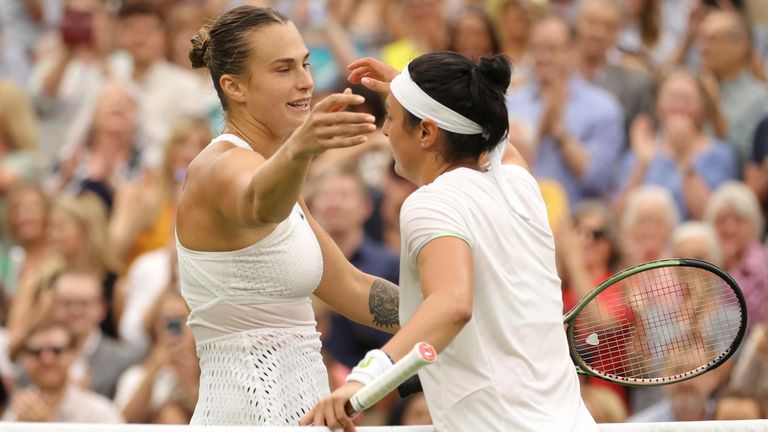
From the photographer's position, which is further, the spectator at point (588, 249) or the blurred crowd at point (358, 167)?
the spectator at point (588, 249)

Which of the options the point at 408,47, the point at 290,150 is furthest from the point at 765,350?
the point at 290,150

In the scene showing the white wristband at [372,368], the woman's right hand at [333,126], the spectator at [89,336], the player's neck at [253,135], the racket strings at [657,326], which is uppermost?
the woman's right hand at [333,126]

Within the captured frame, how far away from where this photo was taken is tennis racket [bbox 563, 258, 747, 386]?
4.13m

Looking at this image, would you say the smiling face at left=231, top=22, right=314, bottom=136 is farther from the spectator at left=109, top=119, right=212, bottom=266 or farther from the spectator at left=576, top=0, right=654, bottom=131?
the spectator at left=576, top=0, right=654, bottom=131

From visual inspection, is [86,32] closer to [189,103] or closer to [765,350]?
[189,103]

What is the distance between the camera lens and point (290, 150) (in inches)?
135

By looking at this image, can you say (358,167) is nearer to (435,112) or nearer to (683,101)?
(683,101)

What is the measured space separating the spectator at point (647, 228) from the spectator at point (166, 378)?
93.2 inches

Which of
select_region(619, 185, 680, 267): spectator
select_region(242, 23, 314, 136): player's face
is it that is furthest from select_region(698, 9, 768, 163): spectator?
select_region(242, 23, 314, 136): player's face

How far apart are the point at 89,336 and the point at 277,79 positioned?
3903 mm

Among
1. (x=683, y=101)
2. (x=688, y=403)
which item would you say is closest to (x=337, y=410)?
(x=688, y=403)

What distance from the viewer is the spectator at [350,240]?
277 inches

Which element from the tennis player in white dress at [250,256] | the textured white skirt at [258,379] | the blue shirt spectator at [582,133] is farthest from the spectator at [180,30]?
the textured white skirt at [258,379]

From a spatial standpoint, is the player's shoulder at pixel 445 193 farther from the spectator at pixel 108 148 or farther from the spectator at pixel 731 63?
the spectator at pixel 108 148
